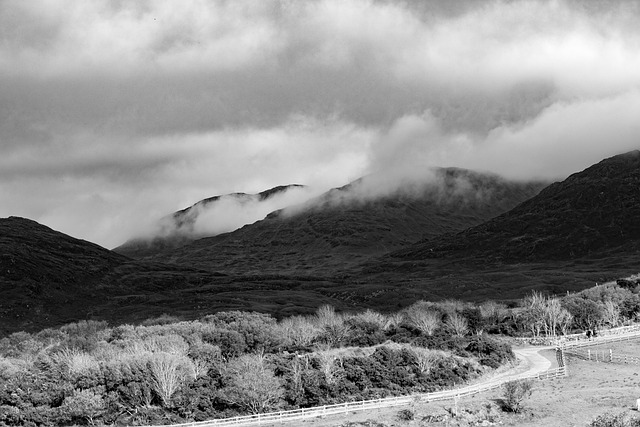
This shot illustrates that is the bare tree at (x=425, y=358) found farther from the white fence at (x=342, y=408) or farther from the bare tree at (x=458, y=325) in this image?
the bare tree at (x=458, y=325)

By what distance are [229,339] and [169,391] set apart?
41723mm

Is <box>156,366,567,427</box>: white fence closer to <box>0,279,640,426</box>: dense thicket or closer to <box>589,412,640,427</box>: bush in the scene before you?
<box>0,279,640,426</box>: dense thicket

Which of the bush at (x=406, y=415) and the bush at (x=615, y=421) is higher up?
the bush at (x=406, y=415)

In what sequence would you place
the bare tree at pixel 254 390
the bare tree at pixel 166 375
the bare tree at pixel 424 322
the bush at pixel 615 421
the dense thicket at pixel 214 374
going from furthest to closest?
the bare tree at pixel 424 322, the bare tree at pixel 166 375, the bare tree at pixel 254 390, the dense thicket at pixel 214 374, the bush at pixel 615 421

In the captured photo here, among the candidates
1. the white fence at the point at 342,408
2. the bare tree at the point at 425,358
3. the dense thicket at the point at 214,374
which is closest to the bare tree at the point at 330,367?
the dense thicket at the point at 214,374

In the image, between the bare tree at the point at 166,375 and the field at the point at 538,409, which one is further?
the bare tree at the point at 166,375

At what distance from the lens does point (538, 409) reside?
6378 centimetres

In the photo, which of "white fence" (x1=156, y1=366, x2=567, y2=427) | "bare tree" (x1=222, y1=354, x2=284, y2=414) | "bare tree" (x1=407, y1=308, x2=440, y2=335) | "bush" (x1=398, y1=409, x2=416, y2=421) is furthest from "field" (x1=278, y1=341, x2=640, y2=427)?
"bare tree" (x1=407, y1=308, x2=440, y2=335)

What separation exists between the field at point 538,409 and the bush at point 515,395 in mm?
838

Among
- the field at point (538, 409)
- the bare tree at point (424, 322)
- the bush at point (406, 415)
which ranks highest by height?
the bare tree at point (424, 322)

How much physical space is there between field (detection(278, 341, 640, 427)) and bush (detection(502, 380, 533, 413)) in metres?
0.84

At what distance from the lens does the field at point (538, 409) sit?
194 ft

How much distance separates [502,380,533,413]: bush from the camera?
209ft

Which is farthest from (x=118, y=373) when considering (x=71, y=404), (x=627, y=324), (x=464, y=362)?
(x=627, y=324)
